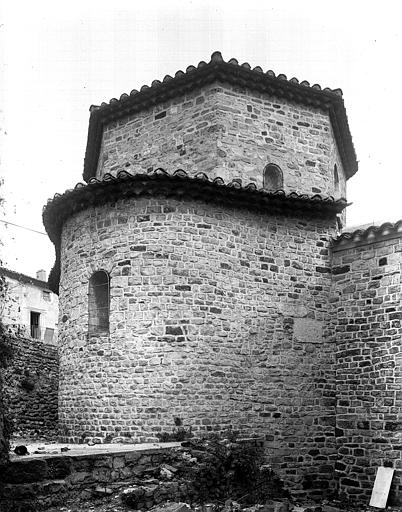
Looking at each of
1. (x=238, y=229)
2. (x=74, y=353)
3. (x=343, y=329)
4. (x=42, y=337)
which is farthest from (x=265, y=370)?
(x=42, y=337)

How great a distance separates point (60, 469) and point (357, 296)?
651 cm

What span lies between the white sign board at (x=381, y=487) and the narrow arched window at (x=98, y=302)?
17.5 feet

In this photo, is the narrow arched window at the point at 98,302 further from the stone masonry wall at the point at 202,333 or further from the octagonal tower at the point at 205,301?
the stone masonry wall at the point at 202,333

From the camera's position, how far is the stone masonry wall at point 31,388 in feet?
57.4

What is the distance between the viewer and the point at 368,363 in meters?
11.6

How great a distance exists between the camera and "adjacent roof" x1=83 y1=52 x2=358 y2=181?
13.2m

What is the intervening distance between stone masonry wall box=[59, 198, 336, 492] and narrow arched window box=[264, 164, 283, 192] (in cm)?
156

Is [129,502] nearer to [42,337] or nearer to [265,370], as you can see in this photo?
[265,370]

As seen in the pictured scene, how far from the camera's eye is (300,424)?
1165 cm

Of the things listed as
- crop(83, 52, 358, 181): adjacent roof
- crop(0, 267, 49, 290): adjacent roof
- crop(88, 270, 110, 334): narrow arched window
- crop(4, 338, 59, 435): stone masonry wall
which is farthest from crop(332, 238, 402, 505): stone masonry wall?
crop(0, 267, 49, 290): adjacent roof

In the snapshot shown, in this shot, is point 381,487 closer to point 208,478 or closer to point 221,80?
point 208,478

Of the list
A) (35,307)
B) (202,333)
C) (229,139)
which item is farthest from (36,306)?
(202,333)

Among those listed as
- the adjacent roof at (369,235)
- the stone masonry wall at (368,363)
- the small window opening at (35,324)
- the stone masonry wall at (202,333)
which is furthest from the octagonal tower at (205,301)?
the small window opening at (35,324)

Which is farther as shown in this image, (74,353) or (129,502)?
(74,353)
